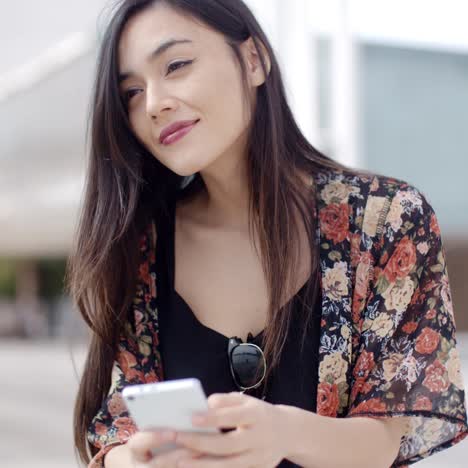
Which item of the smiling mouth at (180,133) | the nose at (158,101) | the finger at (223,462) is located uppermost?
the nose at (158,101)

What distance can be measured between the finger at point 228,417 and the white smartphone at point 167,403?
1cm

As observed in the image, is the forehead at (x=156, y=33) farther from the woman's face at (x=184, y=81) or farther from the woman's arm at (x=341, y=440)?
the woman's arm at (x=341, y=440)

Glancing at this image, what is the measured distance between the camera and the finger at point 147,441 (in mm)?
1070

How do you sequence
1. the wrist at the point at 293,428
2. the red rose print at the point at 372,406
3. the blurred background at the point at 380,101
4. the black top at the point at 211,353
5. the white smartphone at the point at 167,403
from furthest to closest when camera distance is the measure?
the blurred background at the point at 380,101 < the black top at the point at 211,353 < the red rose print at the point at 372,406 < the wrist at the point at 293,428 < the white smartphone at the point at 167,403

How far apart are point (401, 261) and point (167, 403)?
0.53 m

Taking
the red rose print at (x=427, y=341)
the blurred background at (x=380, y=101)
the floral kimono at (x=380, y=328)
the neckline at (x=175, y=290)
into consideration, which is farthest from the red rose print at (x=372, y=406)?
the blurred background at (x=380, y=101)

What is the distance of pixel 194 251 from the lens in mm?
1606

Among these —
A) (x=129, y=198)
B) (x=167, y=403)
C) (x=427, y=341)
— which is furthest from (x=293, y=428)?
(x=129, y=198)

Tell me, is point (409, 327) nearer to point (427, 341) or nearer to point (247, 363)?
point (427, 341)

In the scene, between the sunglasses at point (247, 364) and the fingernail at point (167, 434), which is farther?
the sunglasses at point (247, 364)

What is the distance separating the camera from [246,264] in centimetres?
155

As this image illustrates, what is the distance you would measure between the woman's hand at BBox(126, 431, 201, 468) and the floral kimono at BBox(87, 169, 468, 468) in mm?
280

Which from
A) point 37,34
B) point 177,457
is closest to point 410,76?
point 177,457

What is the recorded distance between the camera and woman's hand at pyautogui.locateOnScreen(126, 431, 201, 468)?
107cm
